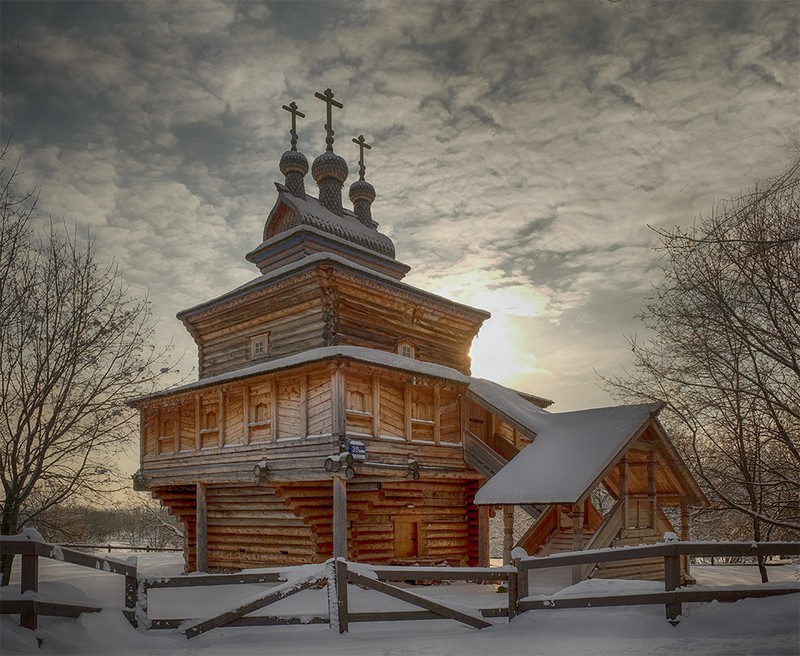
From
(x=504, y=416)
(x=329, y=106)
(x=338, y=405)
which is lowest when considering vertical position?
(x=504, y=416)

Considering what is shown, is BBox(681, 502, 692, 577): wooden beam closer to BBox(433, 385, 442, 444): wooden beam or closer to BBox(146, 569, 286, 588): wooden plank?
BBox(433, 385, 442, 444): wooden beam

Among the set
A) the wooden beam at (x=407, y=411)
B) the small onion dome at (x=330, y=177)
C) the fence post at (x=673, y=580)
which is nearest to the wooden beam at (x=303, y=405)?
the wooden beam at (x=407, y=411)

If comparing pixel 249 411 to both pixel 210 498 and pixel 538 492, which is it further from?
pixel 538 492

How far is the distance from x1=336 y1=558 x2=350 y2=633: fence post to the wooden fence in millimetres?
12

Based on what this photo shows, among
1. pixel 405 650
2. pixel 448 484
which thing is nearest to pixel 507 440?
pixel 448 484

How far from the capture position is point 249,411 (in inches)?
709

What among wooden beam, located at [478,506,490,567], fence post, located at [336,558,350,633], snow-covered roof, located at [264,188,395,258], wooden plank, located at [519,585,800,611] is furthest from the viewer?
snow-covered roof, located at [264,188,395,258]

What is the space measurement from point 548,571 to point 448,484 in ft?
12.9

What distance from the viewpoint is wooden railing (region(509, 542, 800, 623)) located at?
23.3 ft

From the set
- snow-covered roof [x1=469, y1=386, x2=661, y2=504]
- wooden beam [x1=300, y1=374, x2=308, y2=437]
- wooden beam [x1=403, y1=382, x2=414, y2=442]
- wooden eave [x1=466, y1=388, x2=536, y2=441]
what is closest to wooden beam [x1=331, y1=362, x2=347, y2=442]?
wooden beam [x1=300, y1=374, x2=308, y2=437]

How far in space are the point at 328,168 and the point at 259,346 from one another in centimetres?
1078

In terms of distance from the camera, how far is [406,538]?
1903 centimetres

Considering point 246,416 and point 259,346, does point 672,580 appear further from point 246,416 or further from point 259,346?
point 259,346

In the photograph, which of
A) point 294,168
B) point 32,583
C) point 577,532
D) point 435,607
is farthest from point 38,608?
point 294,168
